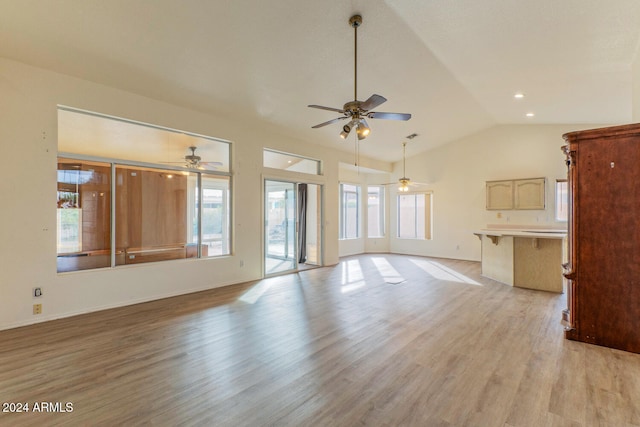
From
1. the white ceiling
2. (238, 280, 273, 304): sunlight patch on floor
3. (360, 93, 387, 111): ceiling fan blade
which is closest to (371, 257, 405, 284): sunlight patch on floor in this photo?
(238, 280, 273, 304): sunlight patch on floor

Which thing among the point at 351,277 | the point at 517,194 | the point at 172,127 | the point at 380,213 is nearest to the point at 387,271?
the point at 351,277

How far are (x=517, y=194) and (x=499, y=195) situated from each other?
0.40 meters

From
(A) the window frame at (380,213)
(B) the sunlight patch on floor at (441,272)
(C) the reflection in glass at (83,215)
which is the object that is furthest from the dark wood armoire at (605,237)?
(A) the window frame at (380,213)

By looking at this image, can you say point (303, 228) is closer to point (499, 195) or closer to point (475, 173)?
point (475, 173)

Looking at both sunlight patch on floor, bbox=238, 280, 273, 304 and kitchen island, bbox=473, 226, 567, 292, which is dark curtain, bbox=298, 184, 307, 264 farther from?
kitchen island, bbox=473, 226, 567, 292

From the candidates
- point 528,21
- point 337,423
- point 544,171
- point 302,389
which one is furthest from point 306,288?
point 544,171

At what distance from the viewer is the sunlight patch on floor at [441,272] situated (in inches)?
235

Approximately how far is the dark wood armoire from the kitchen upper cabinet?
4.95m

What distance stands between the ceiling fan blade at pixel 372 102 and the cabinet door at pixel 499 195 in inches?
253

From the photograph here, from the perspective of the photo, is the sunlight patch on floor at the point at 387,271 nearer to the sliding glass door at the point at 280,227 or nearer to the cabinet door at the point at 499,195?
the sliding glass door at the point at 280,227

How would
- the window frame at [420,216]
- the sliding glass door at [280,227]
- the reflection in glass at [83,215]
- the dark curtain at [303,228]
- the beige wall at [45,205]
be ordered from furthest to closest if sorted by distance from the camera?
the window frame at [420,216] < the dark curtain at [303,228] < the sliding glass door at [280,227] < the reflection in glass at [83,215] < the beige wall at [45,205]

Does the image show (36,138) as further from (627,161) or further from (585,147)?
(627,161)

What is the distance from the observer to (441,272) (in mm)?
6797

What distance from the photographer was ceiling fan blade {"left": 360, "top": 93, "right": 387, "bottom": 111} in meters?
2.94
